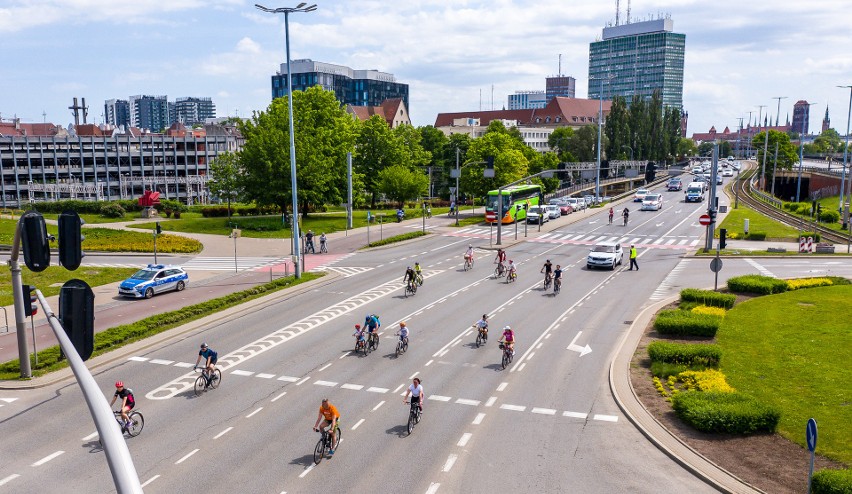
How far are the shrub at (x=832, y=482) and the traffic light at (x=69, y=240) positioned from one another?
14.2 meters

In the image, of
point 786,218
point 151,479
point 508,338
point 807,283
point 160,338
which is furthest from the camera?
point 786,218

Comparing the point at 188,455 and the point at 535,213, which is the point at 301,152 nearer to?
the point at 535,213

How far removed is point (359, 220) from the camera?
7306 centimetres

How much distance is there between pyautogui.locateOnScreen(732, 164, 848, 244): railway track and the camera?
58688 millimetres

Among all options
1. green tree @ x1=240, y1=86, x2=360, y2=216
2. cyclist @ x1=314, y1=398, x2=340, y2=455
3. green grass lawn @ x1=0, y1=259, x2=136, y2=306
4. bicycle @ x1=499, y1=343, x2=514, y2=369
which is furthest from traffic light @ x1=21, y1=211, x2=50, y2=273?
green tree @ x1=240, y1=86, x2=360, y2=216

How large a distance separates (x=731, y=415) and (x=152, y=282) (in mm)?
29030

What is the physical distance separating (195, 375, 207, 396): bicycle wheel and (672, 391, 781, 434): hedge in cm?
1437

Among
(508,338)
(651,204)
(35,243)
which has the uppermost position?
(35,243)

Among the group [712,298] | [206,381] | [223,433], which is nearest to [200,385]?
[206,381]

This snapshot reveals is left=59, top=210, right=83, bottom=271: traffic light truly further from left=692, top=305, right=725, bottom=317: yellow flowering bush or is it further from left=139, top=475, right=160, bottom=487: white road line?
left=692, top=305, right=725, bottom=317: yellow flowering bush

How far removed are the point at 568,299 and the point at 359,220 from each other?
134 ft

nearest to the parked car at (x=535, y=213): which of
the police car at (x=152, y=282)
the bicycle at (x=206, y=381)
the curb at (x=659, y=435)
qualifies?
the police car at (x=152, y=282)

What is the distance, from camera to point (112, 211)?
2753 inches

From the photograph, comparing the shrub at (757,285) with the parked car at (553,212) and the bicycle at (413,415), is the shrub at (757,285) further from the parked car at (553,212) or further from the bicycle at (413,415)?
the parked car at (553,212)
